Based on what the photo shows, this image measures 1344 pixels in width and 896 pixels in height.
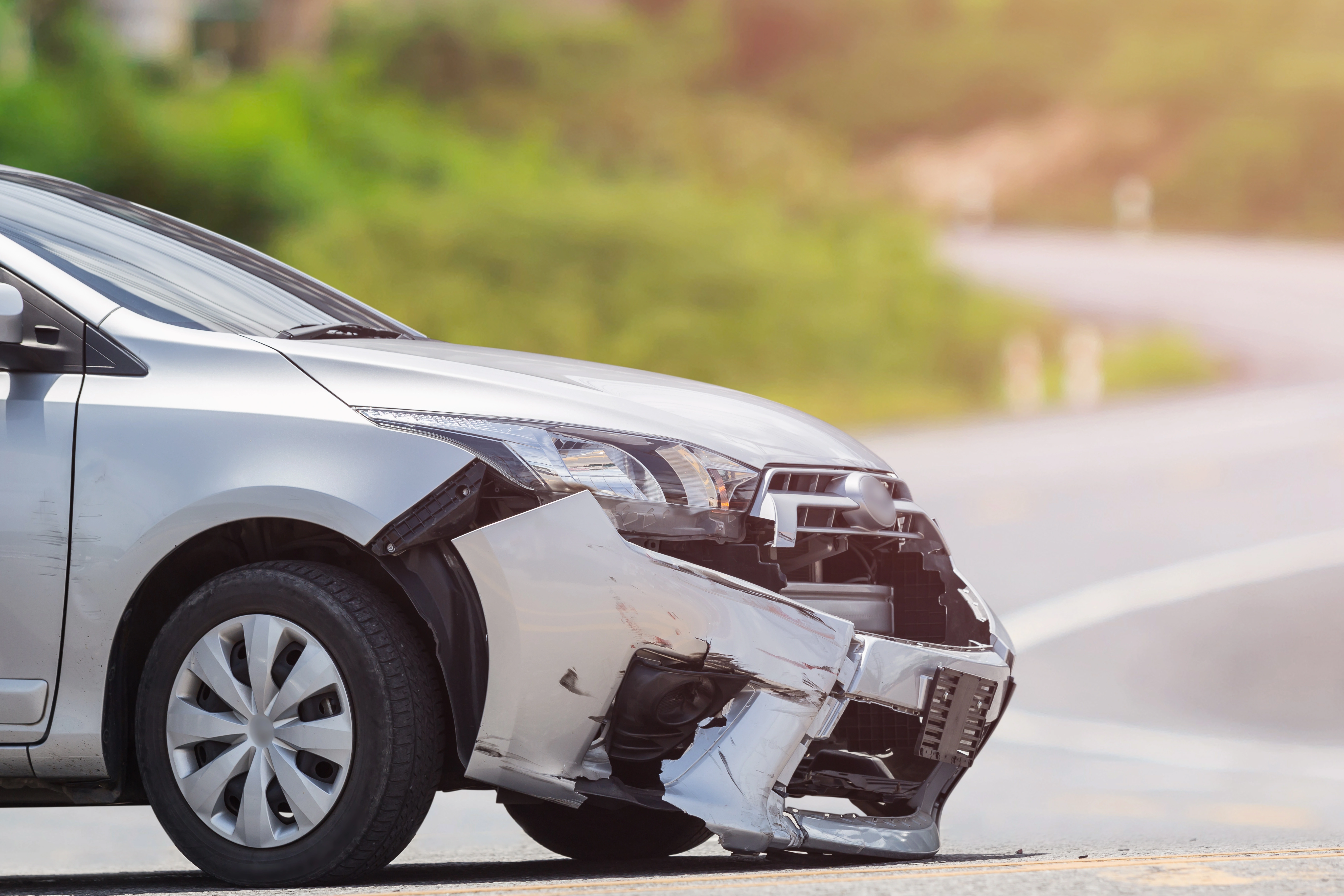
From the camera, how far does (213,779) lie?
3.92m

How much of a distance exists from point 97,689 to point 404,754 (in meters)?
0.76

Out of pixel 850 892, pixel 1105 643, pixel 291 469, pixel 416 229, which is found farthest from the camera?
pixel 416 229

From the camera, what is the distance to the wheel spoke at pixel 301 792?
12.6 feet

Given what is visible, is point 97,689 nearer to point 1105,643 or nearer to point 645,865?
point 645,865

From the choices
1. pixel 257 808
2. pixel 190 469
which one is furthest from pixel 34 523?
pixel 257 808

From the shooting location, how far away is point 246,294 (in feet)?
15.0

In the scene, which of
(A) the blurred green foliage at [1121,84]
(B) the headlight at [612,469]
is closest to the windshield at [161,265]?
(B) the headlight at [612,469]

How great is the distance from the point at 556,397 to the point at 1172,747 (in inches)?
244

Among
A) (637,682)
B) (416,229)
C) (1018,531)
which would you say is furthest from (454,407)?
(416,229)

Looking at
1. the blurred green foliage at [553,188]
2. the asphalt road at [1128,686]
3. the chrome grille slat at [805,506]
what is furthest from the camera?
the blurred green foliage at [553,188]

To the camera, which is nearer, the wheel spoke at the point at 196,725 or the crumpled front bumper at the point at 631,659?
the crumpled front bumper at the point at 631,659

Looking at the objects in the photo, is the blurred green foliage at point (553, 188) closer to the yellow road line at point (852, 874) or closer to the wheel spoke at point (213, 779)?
the yellow road line at point (852, 874)

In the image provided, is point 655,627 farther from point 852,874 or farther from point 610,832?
point 610,832

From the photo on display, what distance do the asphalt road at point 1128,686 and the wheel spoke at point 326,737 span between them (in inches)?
11.6
